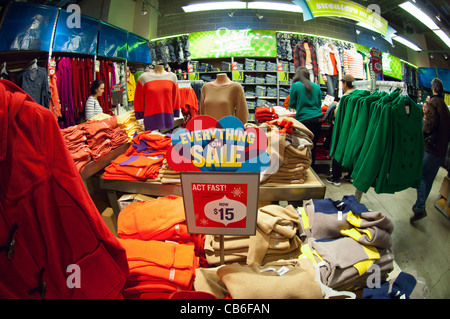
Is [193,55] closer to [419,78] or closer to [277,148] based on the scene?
[419,78]

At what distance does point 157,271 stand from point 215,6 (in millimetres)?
7565

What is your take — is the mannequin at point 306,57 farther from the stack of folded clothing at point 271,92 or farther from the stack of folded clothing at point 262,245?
the stack of folded clothing at point 262,245

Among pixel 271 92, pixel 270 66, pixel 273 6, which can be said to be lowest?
pixel 271 92

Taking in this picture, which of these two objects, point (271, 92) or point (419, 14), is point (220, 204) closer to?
point (419, 14)

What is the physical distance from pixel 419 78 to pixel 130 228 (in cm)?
382

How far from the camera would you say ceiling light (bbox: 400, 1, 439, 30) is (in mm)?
2361

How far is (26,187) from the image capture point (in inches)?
25.5

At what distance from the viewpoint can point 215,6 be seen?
6.46 metres

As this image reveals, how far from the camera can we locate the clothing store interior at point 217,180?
0.70 metres

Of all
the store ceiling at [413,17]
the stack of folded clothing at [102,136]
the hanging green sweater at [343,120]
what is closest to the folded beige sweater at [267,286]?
the stack of folded clothing at [102,136]

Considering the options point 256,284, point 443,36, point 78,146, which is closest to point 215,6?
point 443,36

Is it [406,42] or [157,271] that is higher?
[406,42]

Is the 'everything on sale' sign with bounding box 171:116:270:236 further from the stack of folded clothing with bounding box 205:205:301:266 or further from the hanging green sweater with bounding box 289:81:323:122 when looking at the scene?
the hanging green sweater with bounding box 289:81:323:122
